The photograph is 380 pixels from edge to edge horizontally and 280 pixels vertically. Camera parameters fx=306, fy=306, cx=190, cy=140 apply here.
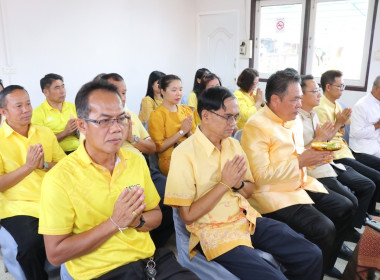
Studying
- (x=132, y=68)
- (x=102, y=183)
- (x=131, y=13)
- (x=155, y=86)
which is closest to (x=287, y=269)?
(x=102, y=183)

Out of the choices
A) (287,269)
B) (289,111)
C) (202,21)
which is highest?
(202,21)

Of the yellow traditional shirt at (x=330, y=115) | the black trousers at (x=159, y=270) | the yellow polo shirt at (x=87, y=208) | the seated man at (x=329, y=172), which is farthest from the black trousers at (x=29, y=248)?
the yellow traditional shirt at (x=330, y=115)

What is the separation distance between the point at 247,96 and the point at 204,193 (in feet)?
6.90

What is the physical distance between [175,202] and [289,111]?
37.8 inches

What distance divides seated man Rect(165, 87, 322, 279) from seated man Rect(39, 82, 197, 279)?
187 millimetres

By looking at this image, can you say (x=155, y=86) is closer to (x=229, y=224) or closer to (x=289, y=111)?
(x=289, y=111)

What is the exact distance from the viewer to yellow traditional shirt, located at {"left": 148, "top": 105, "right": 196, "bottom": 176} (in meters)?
2.49

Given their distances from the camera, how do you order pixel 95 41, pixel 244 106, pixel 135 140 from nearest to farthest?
pixel 135 140
pixel 244 106
pixel 95 41

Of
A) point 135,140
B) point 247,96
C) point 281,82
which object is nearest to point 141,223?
point 135,140

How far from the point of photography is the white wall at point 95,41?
11.4ft

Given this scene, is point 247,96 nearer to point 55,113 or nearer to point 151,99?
point 151,99

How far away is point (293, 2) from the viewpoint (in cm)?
450

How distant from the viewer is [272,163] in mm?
1814

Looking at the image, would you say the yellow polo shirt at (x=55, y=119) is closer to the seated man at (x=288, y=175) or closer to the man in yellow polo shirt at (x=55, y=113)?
the man in yellow polo shirt at (x=55, y=113)
